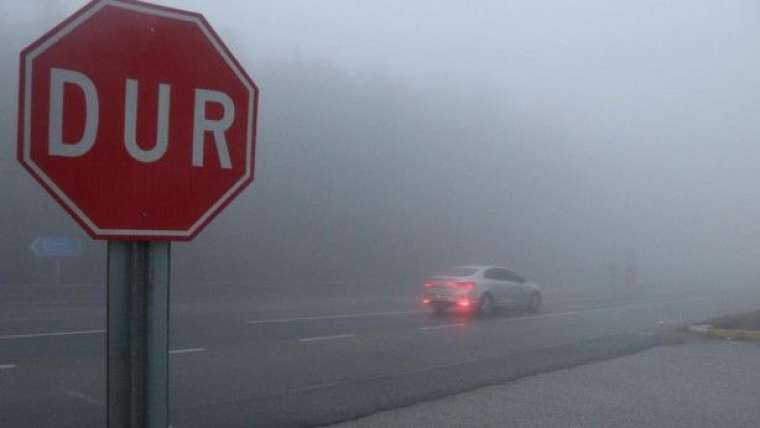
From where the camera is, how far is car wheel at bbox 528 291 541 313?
2838 centimetres

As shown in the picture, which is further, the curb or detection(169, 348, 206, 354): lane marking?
the curb

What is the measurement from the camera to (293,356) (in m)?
14.6

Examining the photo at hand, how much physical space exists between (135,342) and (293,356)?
12134 mm

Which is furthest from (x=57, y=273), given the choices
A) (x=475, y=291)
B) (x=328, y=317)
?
(x=475, y=291)

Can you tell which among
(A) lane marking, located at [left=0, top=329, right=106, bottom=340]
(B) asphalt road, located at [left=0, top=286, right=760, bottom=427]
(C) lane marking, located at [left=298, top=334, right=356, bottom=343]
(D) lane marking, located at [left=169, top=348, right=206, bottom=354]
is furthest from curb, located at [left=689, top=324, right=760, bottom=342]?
(A) lane marking, located at [left=0, top=329, right=106, bottom=340]

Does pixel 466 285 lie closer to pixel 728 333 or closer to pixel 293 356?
pixel 728 333

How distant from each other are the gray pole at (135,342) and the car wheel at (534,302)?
2628 centimetres

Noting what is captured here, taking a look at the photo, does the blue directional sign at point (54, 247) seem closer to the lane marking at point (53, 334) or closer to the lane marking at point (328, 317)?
Result: the lane marking at point (328, 317)

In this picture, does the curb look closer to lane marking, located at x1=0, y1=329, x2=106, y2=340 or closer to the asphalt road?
the asphalt road

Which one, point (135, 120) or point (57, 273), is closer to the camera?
point (135, 120)

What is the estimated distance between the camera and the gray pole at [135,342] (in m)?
2.63

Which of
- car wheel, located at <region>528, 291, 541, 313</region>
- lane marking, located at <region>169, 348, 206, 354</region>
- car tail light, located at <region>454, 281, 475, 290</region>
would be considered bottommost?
car wheel, located at <region>528, 291, 541, 313</region>

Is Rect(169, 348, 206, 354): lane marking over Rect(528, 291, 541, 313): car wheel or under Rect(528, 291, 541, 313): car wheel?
over

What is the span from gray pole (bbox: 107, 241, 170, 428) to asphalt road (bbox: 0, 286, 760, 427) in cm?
677
